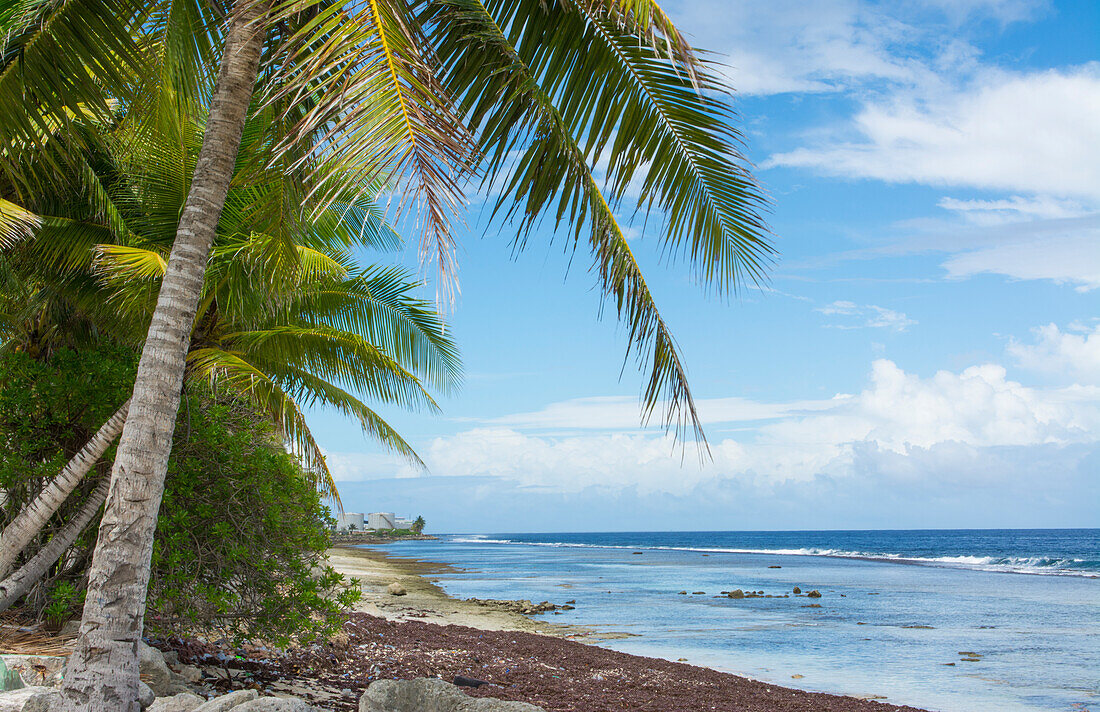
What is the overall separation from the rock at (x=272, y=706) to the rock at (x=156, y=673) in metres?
1.61

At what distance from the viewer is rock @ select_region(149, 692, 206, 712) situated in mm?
4836

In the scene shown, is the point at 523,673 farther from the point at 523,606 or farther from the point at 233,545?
the point at 523,606

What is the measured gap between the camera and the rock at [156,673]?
5.70m

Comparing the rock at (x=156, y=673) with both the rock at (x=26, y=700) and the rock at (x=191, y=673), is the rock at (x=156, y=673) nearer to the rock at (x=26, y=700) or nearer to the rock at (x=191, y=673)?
the rock at (x=191, y=673)

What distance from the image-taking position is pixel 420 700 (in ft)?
18.2

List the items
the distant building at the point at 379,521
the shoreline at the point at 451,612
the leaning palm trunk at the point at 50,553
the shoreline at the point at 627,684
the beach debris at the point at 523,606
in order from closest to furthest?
the leaning palm trunk at the point at 50,553 → the shoreline at the point at 627,684 → the shoreline at the point at 451,612 → the beach debris at the point at 523,606 → the distant building at the point at 379,521

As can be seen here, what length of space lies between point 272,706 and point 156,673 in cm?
182

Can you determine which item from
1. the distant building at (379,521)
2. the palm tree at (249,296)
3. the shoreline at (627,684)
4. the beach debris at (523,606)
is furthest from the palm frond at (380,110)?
the distant building at (379,521)

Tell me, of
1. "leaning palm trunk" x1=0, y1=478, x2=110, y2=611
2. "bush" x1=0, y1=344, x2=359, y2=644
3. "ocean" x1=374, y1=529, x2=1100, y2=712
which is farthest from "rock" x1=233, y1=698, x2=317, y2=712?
"ocean" x1=374, y1=529, x2=1100, y2=712

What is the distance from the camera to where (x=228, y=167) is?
16.9ft

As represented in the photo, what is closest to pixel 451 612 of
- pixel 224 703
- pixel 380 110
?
pixel 224 703

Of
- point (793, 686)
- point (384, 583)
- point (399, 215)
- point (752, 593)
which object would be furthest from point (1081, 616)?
point (399, 215)

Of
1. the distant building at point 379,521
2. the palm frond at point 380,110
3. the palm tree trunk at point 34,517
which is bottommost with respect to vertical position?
Answer: the distant building at point 379,521

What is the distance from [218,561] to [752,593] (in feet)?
77.3
